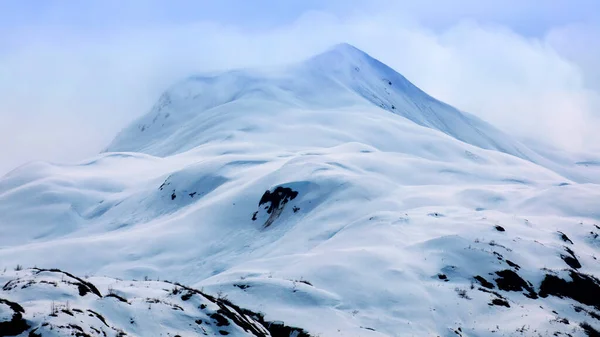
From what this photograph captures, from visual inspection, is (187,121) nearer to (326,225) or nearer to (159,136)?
(159,136)

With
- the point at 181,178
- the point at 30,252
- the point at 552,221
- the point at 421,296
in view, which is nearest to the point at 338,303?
the point at 421,296

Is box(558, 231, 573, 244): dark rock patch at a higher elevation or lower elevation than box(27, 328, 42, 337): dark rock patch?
higher

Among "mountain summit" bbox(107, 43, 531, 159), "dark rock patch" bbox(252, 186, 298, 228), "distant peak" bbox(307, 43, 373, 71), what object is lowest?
"dark rock patch" bbox(252, 186, 298, 228)

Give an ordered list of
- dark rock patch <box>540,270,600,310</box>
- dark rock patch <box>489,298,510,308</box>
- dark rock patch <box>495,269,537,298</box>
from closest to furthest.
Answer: dark rock patch <box>489,298,510,308</box>, dark rock patch <box>495,269,537,298</box>, dark rock patch <box>540,270,600,310</box>

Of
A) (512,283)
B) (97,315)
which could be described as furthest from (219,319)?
(512,283)

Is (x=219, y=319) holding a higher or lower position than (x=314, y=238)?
lower

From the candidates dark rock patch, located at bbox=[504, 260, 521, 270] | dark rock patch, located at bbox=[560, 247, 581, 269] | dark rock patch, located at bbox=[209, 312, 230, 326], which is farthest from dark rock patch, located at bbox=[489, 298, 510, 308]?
dark rock patch, located at bbox=[209, 312, 230, 326]

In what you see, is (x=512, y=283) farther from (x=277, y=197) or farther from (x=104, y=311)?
(x=277, y=197)

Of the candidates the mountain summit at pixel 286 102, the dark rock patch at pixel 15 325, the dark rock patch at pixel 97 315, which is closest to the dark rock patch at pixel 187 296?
the dark rock patch at pixel 97 315

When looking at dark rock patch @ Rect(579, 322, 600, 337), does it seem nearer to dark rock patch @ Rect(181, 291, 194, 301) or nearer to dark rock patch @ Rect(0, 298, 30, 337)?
→ dark rock patch @ Rect(181, 291, 194, 301)

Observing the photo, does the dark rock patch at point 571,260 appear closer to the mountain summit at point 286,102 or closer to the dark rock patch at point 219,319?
the dark rock patch at point 219,319
